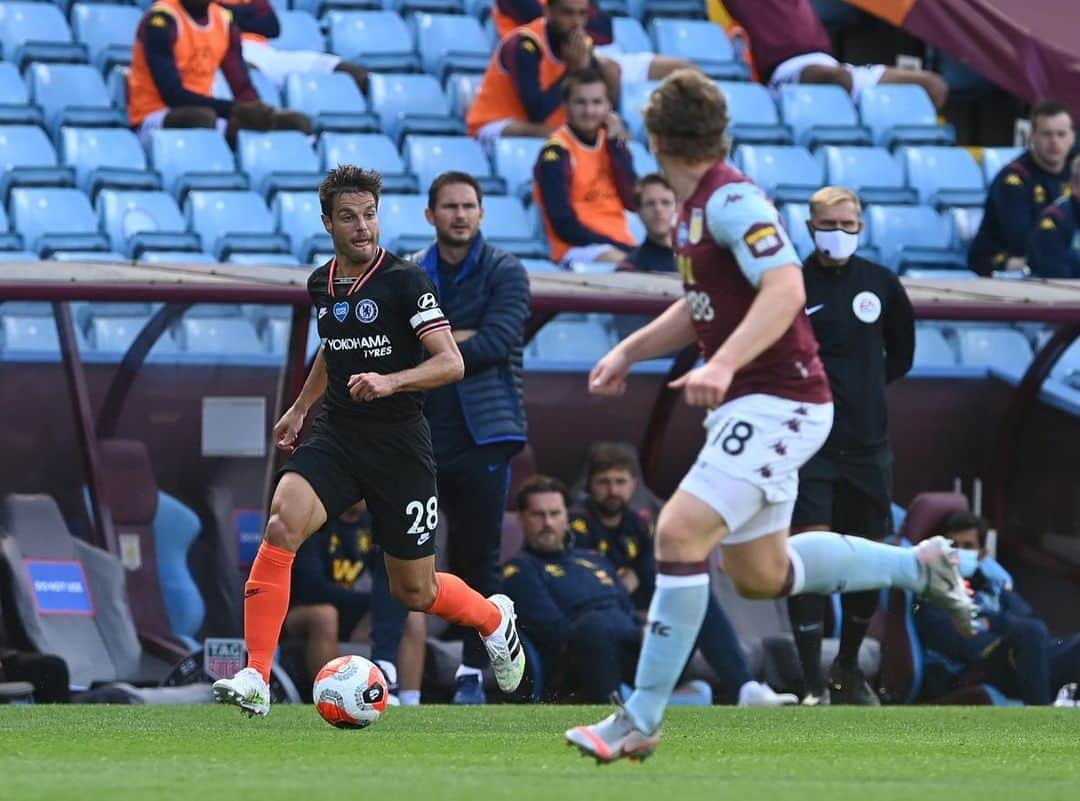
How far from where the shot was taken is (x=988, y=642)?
479 inches

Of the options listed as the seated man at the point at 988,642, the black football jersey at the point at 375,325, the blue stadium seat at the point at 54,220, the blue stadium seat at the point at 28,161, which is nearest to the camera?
the black football jersey at the point at 375,325

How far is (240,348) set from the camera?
39.1 feet

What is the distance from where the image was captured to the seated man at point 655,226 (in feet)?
44.0

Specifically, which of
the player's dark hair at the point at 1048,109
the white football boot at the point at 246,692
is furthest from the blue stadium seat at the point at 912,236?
the white football boot at the point at 246,692

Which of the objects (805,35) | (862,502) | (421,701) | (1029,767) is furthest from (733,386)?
(805,35)

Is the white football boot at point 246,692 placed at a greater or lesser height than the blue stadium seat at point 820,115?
lesser

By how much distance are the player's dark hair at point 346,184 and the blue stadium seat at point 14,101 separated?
6124 millimetres

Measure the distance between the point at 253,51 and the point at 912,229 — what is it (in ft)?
14.5

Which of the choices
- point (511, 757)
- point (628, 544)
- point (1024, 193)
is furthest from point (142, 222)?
point (511, 757)

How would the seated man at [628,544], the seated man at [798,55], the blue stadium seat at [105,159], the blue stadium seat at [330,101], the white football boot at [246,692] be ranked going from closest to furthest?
the white football boot at [246,692]
the seated man at [628,544]
the blue stadium seat at [105,159]
the blue stadium seat at [330,101]
the seated man at [798,55]

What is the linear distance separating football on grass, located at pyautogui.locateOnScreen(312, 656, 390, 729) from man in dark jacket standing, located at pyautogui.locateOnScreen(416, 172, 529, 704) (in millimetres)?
2231

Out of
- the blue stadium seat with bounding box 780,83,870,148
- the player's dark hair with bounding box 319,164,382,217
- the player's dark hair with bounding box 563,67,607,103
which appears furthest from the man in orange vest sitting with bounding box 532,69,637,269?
the player's dark hair with bounding box 319,164,382,217

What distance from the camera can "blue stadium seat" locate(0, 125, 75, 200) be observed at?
13.6 m

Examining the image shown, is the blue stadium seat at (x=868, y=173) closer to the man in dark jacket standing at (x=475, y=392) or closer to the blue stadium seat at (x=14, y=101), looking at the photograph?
the blue stadium seat at (x=14, y=101)
